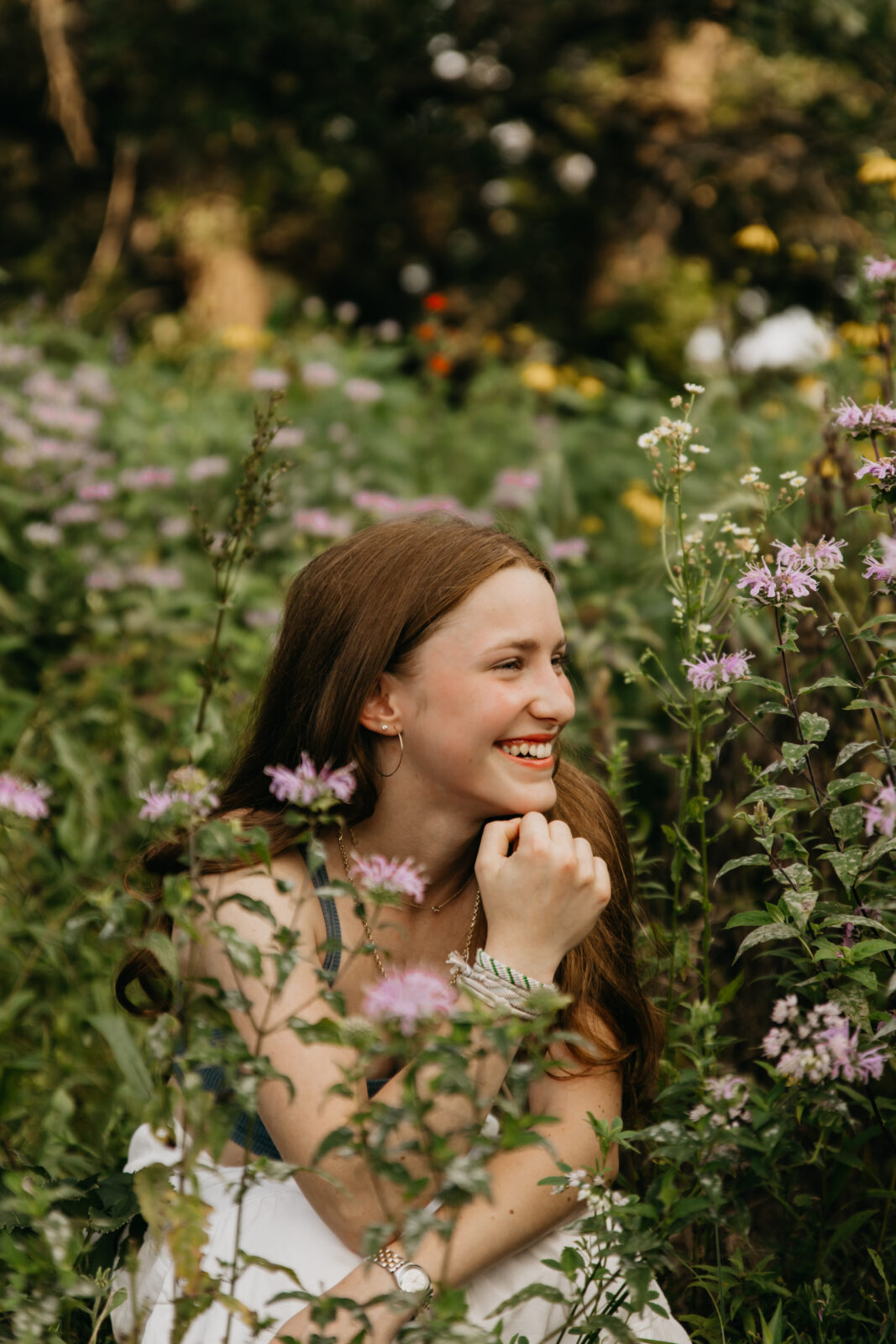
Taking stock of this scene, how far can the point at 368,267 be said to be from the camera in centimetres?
1046

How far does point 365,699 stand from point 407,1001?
77cm

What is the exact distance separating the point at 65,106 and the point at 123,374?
15.6 feet

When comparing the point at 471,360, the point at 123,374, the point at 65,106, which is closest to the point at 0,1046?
the point at 123,374

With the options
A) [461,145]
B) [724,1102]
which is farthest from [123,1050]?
[461,145]

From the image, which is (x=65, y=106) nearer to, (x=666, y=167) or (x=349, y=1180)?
(x=666, y=167)

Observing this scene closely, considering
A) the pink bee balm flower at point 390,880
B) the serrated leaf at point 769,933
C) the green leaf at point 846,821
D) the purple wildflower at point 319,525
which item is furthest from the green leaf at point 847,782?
the purple wildflower at point 319,525

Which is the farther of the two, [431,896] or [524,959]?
[431,896]

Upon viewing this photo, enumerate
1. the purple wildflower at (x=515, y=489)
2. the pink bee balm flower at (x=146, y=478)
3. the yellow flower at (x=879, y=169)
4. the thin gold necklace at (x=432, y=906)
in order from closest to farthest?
the thin gold necklace at (x=432, y=906)
the yellow flower at (x=879, y=169)
the pink bee balm flower at (x=146, y=478)
the purple wildflower at (x=515, y=489)

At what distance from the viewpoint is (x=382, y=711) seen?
170 centimetres

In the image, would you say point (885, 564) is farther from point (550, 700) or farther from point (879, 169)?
point (879, 169)

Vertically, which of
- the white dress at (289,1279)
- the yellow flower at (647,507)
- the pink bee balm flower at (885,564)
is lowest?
the yellow flower at (647,507)

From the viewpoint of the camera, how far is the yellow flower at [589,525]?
12.6 feet

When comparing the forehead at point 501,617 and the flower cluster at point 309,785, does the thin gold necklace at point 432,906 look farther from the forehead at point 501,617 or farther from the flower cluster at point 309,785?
the flower cluster at point 309,785

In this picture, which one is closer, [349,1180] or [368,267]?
[349,1180]
